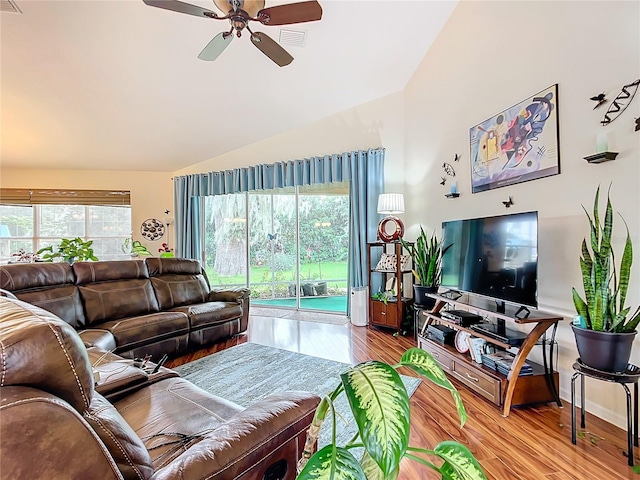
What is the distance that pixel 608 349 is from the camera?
170 centimetres

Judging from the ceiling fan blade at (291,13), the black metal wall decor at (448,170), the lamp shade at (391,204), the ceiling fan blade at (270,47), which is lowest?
the lamp shade at (391,204)

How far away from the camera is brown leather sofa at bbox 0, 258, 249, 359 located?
2814 millimetres

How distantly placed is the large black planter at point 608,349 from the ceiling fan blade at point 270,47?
9.45ft

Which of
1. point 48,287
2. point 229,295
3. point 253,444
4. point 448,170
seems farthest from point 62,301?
point 448,170

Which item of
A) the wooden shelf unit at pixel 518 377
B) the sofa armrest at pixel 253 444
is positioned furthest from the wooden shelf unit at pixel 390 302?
the sofa armrest at pixel 253 444

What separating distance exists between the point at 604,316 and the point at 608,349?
0.58ft

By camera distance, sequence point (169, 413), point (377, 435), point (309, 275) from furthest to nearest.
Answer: point (309, 275) < point (169, 413) < point (377, 435)

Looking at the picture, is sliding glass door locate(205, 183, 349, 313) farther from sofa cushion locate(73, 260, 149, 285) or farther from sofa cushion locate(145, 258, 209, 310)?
sofa cushion locate(73, 260, 149, 285)

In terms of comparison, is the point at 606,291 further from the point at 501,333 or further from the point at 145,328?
the point at 145,328

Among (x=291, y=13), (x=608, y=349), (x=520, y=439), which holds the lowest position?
(x=520, y=439)

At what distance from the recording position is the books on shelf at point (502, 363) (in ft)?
7.29

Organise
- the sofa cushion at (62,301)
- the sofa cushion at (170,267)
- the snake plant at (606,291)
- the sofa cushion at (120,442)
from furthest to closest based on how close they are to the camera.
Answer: the sofa cushion at (170,267)
the sofa cushion at (62,301)
the snake plant at (606,291)
the sofa cushion at (120,442)

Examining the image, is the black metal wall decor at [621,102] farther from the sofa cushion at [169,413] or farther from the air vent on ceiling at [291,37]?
the sofa cushion at [169,413]

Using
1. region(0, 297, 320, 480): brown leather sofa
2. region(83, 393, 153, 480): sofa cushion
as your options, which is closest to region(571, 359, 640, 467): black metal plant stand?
region(0, 297, 320, 480): brown leather sofa
